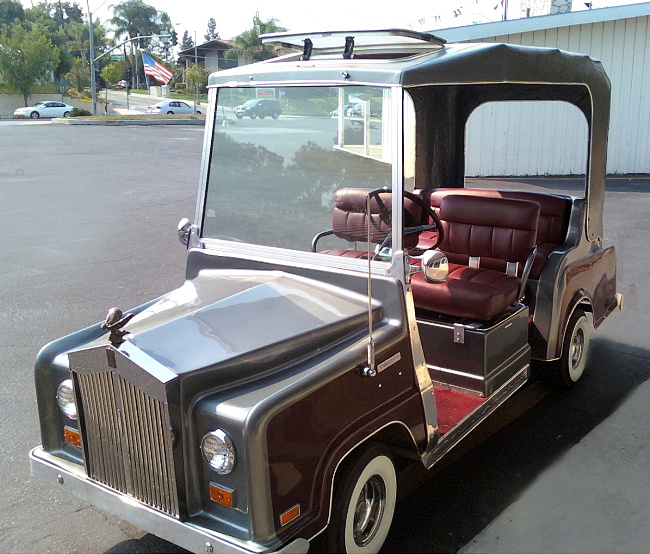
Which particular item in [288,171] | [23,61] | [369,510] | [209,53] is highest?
[209,53]

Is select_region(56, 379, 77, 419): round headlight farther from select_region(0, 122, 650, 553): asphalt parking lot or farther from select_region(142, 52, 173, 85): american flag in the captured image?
select_region(142, 52, 173, 85): american flag

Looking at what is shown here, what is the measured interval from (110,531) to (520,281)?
2.71 m

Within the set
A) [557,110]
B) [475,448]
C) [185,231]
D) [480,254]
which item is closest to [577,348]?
[480,254]

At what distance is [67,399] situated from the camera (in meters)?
2.97

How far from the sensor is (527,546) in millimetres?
3162

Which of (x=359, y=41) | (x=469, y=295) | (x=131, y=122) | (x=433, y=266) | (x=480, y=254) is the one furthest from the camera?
(x=131, y=122)

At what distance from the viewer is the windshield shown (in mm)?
3488

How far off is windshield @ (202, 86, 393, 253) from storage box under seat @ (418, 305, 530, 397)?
757 millimetres

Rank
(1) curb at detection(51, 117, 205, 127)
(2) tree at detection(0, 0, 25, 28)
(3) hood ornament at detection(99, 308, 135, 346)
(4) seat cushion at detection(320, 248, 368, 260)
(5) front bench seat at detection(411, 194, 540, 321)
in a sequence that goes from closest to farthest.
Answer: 1. (3) hood ornament at detection(99, 308, 135, 346)
2. (4) seat cushion at detection(320, 248, 368, 260)
3. (5) front bench seat at detection(411, 194, 540, 321)
4. (1) curb at detection(51, 117, 205, 127)
5. (2) tree at detection(0, 0, 25, 28)

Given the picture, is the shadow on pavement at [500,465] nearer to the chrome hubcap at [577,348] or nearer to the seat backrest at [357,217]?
the chrome hubcap at [577,348]

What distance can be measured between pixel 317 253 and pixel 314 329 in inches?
A: 24.6

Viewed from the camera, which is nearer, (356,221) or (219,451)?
(219,451)

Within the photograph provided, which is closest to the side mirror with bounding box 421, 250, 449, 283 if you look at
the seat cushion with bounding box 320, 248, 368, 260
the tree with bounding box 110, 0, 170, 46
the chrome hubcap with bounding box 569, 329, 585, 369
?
the seat cushion with bounding box 320, 248, 368, 260

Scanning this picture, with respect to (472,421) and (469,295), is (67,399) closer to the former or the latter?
(472,421)
